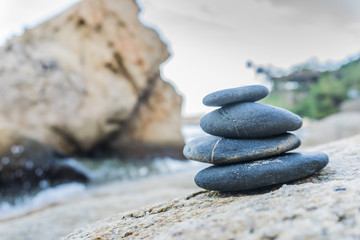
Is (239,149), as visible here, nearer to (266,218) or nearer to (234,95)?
(234,95)

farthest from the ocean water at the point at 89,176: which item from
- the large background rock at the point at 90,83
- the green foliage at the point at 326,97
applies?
the green foliage at the point at 326,97

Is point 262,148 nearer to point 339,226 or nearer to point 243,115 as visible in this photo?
point 243,115

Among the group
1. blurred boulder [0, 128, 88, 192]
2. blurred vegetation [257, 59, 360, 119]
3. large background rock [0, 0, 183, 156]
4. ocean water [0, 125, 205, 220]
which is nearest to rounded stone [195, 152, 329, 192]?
ocean water [0, 125, 205, 220]

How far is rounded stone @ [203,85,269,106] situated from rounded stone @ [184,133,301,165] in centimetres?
30

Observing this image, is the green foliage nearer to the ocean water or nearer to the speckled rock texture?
the ocean water

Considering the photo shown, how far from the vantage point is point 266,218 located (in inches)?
45.9

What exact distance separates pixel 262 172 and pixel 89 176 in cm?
701

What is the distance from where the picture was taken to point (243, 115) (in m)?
2.08

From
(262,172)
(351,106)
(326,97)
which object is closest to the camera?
(262,172)

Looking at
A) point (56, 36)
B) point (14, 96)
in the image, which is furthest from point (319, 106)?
point (14, 96)

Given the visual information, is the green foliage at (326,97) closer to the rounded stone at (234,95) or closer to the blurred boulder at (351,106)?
the blurred boulder at (351,106)

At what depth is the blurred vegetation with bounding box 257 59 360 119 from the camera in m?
18.8

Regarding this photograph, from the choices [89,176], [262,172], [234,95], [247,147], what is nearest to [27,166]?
[89,176]

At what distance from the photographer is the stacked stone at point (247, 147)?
1886 millimetres
